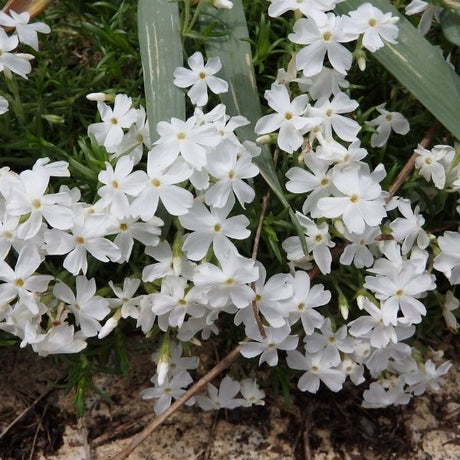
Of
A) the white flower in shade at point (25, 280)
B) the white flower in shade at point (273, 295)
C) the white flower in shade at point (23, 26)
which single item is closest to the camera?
the white flower in shade at point (25, 280)

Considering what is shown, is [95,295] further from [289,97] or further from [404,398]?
[404,398]

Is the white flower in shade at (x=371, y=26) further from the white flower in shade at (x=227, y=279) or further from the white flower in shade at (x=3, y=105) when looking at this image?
the white flower in shade at (x=3, y=105)

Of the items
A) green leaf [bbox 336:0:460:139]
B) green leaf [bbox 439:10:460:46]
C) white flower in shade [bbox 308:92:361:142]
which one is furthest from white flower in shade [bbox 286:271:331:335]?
green leaf [bbox 439:10:460:46]

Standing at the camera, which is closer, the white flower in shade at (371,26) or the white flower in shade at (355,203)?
the white flower in shade at (355,203)

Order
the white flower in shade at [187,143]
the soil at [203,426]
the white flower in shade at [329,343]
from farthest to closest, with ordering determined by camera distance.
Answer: the soil at [203,426] < the white flower in shade at [329,343] < the white flower in shade at [187,143]

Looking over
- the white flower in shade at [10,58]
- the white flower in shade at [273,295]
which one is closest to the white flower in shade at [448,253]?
the white flower in shade at [273,295]

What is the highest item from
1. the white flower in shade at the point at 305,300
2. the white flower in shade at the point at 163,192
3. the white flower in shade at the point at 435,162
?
the white flower in shade at the point at 163,192

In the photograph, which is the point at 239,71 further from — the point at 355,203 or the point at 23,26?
the point at 23,26
